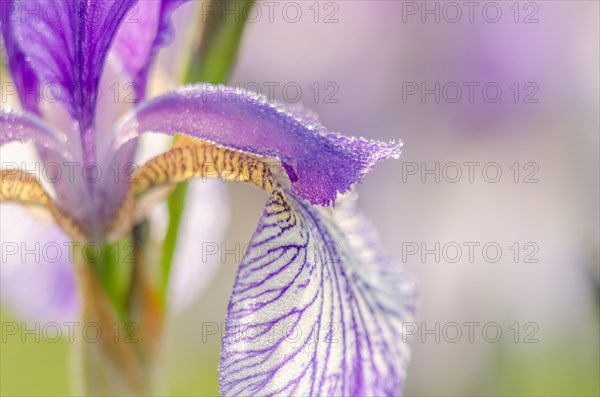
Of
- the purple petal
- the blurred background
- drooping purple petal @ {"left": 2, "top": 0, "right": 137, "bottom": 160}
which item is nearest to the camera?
drooping purple petal @ {"left": 2, "top": 0, "right": 137, "bottom": 160}

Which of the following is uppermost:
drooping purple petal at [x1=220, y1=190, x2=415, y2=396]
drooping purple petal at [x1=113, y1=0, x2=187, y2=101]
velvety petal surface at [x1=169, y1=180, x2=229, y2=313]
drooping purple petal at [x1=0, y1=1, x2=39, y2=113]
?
drooping purple petal at [x1=113, y1=0, x2=187, y2=101]

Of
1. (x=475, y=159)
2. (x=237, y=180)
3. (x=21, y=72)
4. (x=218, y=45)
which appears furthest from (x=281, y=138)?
(x=475, y=159)

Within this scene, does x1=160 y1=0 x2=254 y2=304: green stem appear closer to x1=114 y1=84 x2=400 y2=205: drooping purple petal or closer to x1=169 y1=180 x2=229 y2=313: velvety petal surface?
x1=114 y1=84 x2=400 y2=205: drooping purple petal

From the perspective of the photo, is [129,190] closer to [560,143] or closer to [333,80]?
[560,143]

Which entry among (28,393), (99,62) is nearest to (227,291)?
(28,393)

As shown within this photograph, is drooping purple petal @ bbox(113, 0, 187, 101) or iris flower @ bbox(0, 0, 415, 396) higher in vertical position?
drooping purple petal @ bbox(113, 0, 187, 101)

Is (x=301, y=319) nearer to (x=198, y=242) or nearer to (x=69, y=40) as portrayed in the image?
(x=69, y=40)

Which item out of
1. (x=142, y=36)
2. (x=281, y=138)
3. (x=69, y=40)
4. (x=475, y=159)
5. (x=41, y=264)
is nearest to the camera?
(x=281, y=138)

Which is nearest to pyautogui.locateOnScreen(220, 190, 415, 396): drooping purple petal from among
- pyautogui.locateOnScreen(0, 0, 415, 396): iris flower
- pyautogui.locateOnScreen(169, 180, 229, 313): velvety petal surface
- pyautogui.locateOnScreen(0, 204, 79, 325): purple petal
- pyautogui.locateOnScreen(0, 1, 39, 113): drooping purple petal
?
pyautogui.locateOnScreen(0, 0, 415, 396): iris flower

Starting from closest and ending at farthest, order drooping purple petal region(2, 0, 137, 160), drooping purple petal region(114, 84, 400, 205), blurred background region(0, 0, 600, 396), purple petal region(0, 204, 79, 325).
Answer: drooping purple petal region(114, 84, 400, 205) → drooping purple petal region(2, 0, 137, 160) → purple petal region(0, 204, 79, 325) → blurred background region(0, 0, 600, 396)

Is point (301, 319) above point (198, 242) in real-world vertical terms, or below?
below
